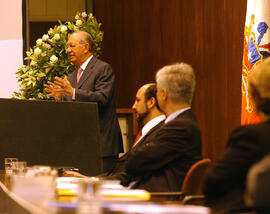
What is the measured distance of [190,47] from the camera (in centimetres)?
577

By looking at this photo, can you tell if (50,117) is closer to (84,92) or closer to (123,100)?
(84,92)

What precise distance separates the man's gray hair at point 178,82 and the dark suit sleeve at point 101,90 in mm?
1424

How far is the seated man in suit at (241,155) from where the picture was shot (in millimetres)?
1791

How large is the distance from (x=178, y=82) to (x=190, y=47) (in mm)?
3076

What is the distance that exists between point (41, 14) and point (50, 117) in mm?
3153

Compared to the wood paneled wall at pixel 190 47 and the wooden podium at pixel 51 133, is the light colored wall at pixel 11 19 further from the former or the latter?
the wooden podium at pixel 51 133

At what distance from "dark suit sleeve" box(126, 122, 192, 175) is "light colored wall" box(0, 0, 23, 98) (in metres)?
3.41

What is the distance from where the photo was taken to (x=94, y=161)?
11.9 ft

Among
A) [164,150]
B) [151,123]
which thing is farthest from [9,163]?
[164,150]

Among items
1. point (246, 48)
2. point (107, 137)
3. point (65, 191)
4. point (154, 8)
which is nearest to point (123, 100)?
point (154, 8)

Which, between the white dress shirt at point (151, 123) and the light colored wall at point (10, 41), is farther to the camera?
the light colored wall at point (10, 41)

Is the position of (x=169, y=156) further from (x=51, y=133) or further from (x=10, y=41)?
(x=10, y=41)

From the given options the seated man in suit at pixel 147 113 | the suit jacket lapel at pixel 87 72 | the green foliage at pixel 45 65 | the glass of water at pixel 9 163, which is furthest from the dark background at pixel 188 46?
the glass of water at pixel 9 163

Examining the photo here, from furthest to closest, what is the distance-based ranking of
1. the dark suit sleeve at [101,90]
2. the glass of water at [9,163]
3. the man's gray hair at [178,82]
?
the dark suit sleeve at [101,90] < the glass of water at [9,163] < the man's gray hair at [178,82]
